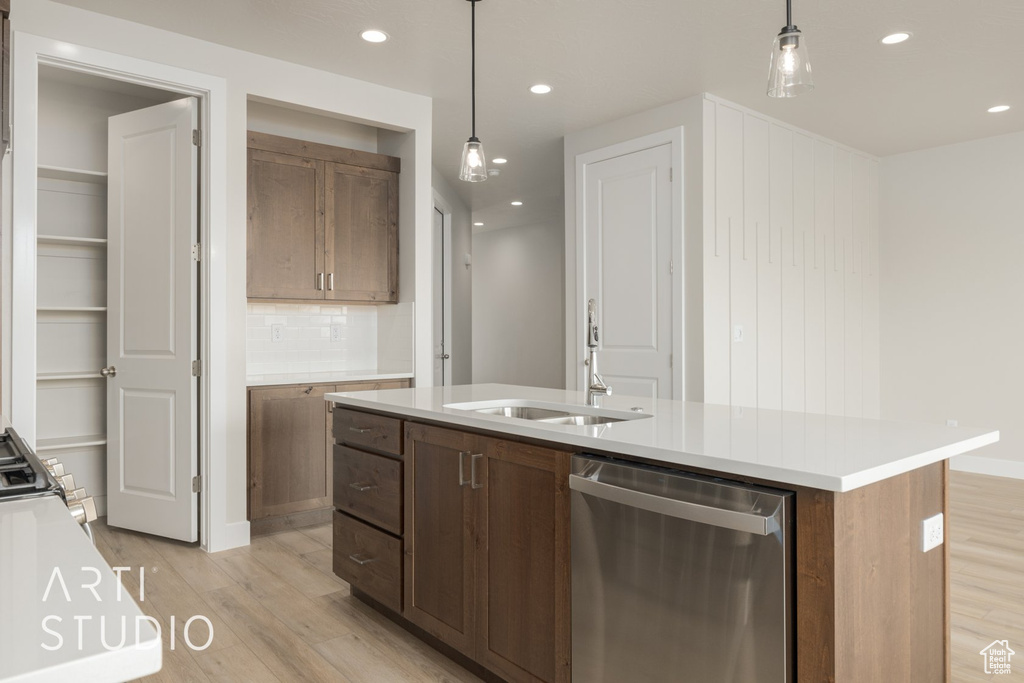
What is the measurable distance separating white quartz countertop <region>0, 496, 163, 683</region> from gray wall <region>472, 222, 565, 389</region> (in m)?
7.86

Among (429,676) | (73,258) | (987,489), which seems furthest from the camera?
(987,489)

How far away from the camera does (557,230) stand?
8.58 m

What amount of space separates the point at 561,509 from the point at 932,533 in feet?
3.03

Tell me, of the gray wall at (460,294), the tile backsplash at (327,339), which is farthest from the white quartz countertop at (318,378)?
the gray wall at (460,294)

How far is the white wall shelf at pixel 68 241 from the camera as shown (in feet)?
11.8

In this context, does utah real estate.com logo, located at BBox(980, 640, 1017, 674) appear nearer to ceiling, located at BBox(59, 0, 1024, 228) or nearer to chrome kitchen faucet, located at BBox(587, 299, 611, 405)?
chrome kitchen faucet, located at BBox(587, 299, 611, 405)

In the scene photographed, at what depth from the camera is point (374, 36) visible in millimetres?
3420

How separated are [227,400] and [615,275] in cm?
268

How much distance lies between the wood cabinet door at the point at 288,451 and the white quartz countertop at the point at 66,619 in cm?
302

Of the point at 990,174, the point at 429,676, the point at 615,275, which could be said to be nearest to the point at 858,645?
the point at 429,676

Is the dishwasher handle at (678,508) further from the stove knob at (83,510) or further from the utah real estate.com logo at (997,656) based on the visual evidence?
the utah real estate.com logo at (997,656)

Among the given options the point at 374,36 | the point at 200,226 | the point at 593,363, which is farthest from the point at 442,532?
the point at 374,36

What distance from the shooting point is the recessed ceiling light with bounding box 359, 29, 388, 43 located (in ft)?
11.1

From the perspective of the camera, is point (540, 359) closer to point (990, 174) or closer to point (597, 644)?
point (990, 174)
